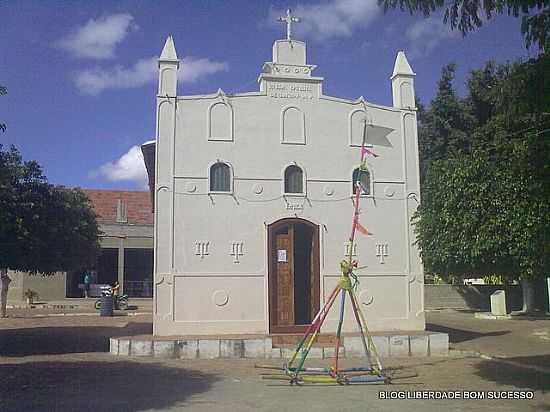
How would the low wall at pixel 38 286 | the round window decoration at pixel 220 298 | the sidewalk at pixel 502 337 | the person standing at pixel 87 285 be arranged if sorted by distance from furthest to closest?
the person standing at pixel 87 285
the low wall at pixel 38 286
the round window decoration at pixel 220 298
the sidewalk at pixel 502 337

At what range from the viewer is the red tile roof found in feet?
136

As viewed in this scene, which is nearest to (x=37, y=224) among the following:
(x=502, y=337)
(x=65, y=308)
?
(x=502, y=337)

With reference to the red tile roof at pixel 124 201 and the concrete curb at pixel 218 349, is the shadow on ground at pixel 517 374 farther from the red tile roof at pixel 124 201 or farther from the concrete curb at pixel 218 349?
the red tile roof at pixel 124 201

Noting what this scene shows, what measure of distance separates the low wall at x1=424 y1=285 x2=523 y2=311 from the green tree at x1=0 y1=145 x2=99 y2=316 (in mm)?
19918

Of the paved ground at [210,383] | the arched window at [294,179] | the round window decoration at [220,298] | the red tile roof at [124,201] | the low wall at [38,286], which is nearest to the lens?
the paved ground at [210,383]

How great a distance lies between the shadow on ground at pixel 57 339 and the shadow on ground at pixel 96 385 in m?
2.49

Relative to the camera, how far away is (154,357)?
1465 centimetres

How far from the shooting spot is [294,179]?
1691cm

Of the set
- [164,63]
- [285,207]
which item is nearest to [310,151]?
[285,207]

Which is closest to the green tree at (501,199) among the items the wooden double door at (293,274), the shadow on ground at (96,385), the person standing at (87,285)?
the wooden double door at (293,274)

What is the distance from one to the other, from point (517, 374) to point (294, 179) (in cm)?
738

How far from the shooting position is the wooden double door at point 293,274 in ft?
53.7

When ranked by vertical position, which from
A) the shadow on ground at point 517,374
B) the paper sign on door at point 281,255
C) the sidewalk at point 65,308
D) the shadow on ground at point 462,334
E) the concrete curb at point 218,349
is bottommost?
the shadow on ground at point 517,374

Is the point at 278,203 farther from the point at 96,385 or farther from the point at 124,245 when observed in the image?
the point at 124,245
